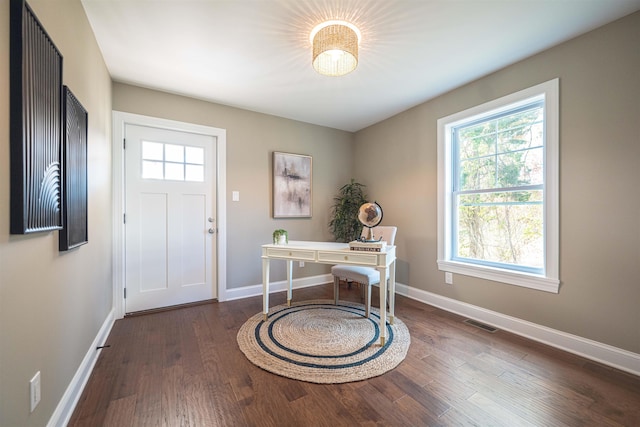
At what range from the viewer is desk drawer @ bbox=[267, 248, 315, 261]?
229 cm

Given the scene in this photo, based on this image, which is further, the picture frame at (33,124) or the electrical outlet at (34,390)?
the electrical outlet at (34,390)

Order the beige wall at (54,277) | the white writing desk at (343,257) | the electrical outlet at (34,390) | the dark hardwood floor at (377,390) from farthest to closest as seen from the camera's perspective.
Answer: the white writing desk at (343,257) → the dark hardwood floor at (377,390) → the electrical outlet at (34,390) → the beige wall at (54,277)

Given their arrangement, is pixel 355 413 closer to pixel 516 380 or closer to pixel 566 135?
pixel 516 380

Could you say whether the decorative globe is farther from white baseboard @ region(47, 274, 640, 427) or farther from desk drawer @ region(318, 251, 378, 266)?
white baseboard @ region(47, 274, 640, 427)

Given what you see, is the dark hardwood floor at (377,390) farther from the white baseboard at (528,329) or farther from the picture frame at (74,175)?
the picture frame at (74,175)

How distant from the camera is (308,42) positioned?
200cm

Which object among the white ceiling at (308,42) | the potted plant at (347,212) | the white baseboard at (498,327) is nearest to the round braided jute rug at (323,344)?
the white baseboard at (498,327)

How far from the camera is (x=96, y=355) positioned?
1.88 meters

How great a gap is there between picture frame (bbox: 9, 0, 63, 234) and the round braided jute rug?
150 centimetres

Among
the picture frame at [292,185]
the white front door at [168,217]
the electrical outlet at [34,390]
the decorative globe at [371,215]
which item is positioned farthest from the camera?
the picture frame at [292,185]

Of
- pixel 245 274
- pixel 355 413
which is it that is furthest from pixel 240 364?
pixel 245 274

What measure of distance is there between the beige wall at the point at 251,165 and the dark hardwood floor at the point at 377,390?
4.15 feet

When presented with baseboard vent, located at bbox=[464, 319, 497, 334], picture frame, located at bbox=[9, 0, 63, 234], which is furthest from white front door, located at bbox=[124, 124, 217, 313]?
baseboard vent, located at bbox=[464, 319, 497, 334]

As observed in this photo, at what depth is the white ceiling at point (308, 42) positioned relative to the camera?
167 centimetres
